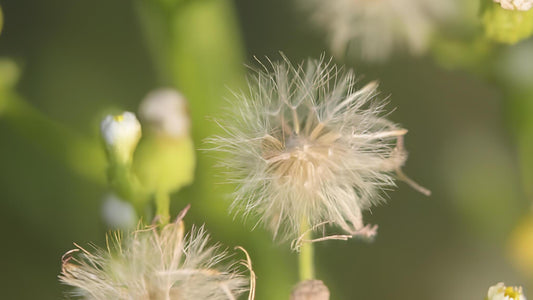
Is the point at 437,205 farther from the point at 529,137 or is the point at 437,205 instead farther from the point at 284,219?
the point at 284,219

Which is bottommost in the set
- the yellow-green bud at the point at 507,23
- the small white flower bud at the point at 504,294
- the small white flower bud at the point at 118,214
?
the small white flower bud at the point at 504,294

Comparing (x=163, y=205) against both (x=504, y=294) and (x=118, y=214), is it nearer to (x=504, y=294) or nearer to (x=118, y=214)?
(x=118, y=214)

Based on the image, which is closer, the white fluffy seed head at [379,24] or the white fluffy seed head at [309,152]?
the white fluffy seed head at [309,152]

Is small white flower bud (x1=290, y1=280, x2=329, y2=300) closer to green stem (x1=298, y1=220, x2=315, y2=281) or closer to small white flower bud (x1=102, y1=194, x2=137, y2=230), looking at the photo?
green stem (x1=298, y1=220, x2=315, y2=281)

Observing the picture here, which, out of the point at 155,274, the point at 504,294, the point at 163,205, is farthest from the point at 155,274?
the point at 504,294

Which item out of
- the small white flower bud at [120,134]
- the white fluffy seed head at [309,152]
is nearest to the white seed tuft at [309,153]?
the white fluffy seed head at [309,152]

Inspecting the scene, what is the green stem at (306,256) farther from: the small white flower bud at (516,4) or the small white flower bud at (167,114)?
the small white flower bud at (516,4)
